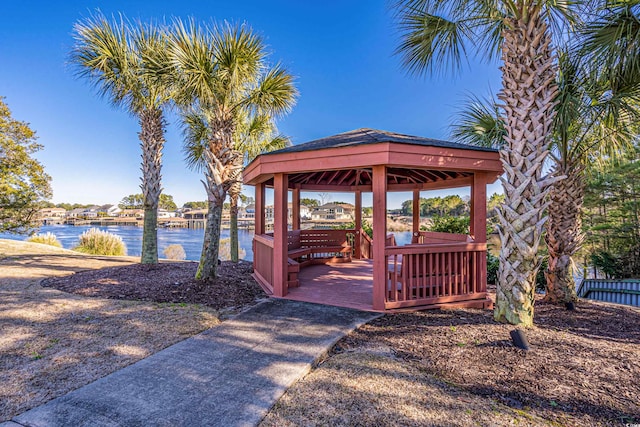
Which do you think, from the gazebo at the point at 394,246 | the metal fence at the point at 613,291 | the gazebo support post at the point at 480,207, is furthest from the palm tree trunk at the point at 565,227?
the metal fence at the point at 613,291

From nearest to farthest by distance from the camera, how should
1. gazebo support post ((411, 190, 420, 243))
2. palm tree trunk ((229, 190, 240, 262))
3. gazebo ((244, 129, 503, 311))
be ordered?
1. gazebo ((244, 129, 503, 311))
2. gazebo support post ((411, 190, 420, 243))
3. palm tree trunk ((229, 190, 240, 262))

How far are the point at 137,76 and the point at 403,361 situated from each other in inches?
355

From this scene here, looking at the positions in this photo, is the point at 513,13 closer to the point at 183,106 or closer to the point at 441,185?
the point at 441,185

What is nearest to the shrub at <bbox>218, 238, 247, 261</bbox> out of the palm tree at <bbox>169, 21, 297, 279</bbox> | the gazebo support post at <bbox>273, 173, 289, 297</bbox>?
the palm tree at <bbox>169, 21, 297, 279</bbox>

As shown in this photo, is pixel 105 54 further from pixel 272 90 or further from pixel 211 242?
pixel 211 242

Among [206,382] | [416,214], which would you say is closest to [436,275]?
[206,382]

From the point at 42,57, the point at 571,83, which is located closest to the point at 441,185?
the point at 571,83

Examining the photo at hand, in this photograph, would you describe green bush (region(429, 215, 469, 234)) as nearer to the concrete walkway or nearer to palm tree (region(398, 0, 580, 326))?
palm tree (region(398, 0, 580, 326))

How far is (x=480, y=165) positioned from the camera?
471cm

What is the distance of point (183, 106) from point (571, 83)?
7.84 m

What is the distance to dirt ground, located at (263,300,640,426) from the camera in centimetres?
204

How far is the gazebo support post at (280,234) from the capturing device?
5.23m

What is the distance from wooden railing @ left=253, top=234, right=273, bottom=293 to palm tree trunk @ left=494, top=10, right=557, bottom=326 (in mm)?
4099

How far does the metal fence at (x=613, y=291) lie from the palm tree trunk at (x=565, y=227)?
11.2 feet
